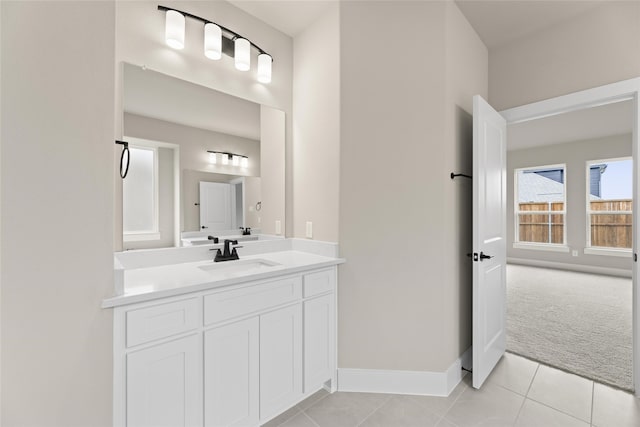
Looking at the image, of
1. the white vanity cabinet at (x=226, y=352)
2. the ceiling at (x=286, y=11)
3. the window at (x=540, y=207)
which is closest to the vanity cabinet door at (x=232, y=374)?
the white vanity cabinet at (x=226, y=352)

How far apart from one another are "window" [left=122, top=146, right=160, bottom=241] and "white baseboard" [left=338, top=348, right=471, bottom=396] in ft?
5.32

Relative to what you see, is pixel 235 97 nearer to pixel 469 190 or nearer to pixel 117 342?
pixel 117 342

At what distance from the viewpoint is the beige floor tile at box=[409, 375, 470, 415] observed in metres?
1.81

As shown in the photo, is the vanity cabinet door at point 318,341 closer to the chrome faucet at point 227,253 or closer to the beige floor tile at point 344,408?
the beige floor tile at point 344,408

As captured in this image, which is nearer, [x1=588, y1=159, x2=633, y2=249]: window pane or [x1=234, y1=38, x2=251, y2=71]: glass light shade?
[x1=234, y1=38, x2=251, y2=71]: glass light shade

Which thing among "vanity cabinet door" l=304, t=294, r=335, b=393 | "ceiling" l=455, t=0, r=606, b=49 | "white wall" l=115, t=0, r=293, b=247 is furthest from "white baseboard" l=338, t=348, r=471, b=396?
"ceiling" l=455, t=0, r=606, b=49

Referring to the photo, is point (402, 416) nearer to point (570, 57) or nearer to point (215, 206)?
point (215, 206)

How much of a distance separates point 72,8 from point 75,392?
1465 mm

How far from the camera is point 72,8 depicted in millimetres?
1080

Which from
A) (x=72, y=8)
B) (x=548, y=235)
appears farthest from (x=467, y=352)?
(x=548, y=235)

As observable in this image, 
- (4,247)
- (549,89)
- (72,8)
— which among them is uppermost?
(549,89)

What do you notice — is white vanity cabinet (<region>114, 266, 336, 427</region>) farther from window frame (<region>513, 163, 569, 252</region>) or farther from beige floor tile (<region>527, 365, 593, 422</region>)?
window frame (<region>513, 163, 569, 252</region>)

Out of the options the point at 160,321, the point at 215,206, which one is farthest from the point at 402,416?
the point at 215,206

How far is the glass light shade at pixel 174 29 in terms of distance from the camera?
1736 millimetres
